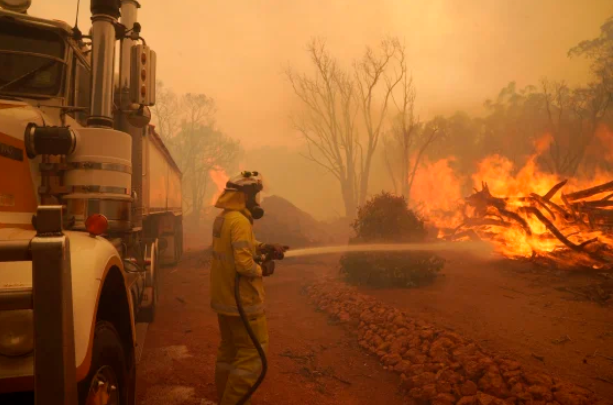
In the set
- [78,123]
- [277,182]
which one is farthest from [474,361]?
[277,182]

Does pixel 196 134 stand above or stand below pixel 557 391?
above

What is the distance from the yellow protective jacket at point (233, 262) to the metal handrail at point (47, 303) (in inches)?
88.3

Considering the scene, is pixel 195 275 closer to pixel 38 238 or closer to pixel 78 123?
pixel 78 123

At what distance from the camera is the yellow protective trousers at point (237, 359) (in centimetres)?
341

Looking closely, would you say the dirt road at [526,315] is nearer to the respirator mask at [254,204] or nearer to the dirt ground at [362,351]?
the dirt ground at [362,351]

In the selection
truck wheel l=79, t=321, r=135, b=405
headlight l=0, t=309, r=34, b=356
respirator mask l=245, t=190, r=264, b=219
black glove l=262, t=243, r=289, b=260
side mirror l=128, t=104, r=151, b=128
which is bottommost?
truck wheel l=79, t=321, r=135, b=405

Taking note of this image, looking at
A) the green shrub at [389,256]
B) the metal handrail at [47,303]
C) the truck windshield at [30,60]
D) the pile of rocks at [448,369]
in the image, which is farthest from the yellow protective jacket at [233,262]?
the green shrub at [389,256]

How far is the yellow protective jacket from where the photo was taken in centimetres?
363

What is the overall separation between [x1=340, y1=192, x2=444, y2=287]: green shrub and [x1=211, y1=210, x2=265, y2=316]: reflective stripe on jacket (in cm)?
593

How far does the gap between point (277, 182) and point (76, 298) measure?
100m

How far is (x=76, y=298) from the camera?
6.31 feet

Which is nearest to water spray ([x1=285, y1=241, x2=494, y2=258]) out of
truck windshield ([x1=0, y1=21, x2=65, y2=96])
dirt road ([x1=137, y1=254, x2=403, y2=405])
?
dirt road ([x1=137, y1=254, x2=403, y2=405])

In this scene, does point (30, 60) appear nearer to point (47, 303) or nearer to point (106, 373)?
point (106, 373)

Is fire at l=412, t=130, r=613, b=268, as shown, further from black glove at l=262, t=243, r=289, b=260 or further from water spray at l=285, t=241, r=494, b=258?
black glove at l=262, t=243, r=289, b=260
